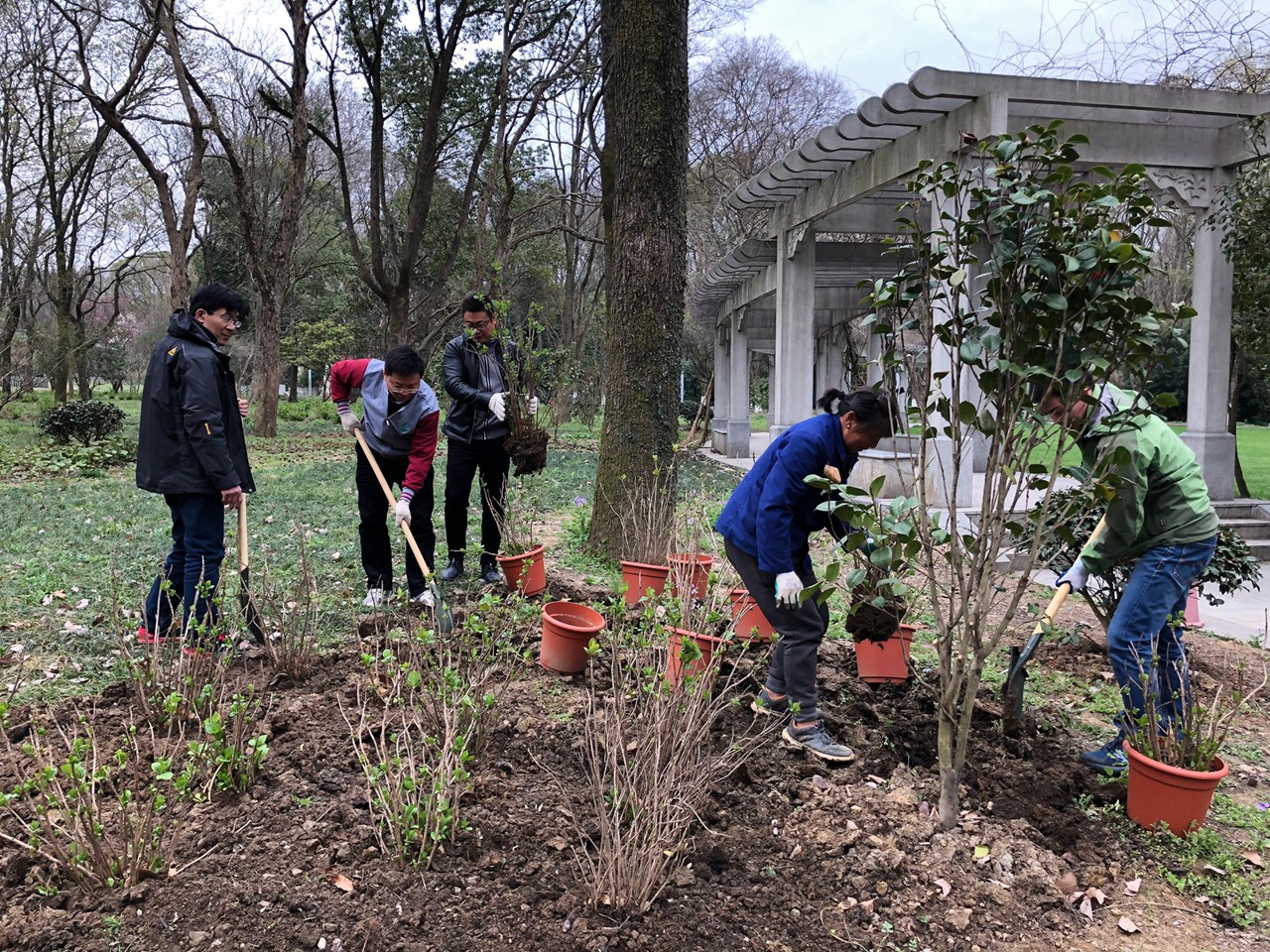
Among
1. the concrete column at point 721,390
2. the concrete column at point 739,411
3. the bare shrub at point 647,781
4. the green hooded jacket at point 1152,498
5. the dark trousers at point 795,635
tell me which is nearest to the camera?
the bare shrub at point 647,781

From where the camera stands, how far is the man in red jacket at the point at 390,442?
183 inches

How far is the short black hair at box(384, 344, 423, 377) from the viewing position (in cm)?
459

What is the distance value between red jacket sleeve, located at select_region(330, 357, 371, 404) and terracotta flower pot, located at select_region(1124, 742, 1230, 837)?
13.4 feet

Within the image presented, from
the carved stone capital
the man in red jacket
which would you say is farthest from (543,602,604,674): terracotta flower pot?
the carved stone capital

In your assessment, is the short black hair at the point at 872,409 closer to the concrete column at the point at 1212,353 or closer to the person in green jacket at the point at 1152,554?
the person in green jacket at the point at 1152,554

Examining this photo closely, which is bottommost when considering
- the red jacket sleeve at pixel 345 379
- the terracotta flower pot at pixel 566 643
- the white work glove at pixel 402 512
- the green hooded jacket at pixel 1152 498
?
the terracotta flower pot at pixel 566 643

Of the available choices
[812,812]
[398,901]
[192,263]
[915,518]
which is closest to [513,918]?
[398,901]

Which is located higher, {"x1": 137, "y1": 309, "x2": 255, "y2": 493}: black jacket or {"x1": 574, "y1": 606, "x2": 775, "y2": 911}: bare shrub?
{"x1": 137, "y1": 309, "x2": 255, "y2": 493}: black jacket

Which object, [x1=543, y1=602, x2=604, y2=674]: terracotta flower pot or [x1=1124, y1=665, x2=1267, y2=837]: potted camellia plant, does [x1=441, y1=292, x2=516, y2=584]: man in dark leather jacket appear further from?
[x1=1124, y1=665, x2=1267, y2=837]: potted camellia plant

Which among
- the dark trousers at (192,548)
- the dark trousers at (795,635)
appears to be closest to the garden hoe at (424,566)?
the dark trousers at (192,548)

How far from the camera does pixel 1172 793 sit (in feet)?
9.07

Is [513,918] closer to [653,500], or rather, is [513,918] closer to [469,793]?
[469,793]

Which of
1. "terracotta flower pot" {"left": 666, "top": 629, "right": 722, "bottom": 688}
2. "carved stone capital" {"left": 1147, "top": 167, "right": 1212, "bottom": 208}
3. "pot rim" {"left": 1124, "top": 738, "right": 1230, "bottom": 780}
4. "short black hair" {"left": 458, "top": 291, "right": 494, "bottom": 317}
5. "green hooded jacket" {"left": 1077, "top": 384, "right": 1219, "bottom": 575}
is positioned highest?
"carved stone capital" {"left": 1147, "top": 167, "right": 1212, "bottom": 208}

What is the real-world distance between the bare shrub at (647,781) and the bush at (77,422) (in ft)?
45.8
